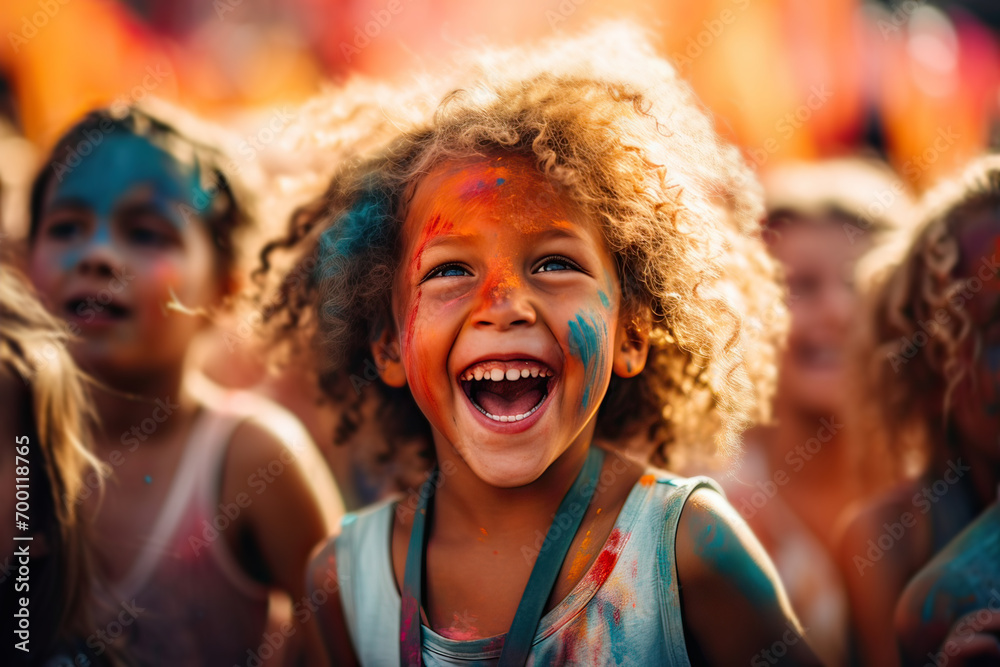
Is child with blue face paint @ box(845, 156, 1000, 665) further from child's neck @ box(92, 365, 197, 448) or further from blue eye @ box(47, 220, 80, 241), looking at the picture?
blue eye @ box(47, 220, 80, 241)

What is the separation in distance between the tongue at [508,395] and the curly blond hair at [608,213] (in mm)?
301

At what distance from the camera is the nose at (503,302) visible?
1618 millimetres

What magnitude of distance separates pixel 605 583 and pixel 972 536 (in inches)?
47.0

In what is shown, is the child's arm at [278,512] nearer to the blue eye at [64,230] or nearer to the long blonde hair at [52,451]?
the long blonde hair at [52,451]

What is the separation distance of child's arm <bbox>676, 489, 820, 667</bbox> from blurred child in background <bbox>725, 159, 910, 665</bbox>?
1.45 meters

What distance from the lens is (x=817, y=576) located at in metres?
3.00

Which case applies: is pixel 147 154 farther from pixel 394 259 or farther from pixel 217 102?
pixel 217 102

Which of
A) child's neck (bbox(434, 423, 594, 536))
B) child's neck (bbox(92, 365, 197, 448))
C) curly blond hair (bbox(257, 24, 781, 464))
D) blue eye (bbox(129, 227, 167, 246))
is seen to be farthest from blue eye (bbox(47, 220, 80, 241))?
child's neck (bbox(434, 423, 594, 536))

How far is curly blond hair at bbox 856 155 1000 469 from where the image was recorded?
2.29 meters

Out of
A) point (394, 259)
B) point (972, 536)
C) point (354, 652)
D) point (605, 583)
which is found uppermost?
point (394, 259)

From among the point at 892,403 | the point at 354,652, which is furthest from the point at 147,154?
the point at 892,403

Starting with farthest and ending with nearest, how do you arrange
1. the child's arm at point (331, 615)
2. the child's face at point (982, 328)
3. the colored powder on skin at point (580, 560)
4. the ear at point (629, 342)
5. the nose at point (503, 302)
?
the child's face at point (982, 328), the child's arm at point (331, 615), the ear at point (629, 342), the colored powder on skin at point (580, 560), the nose at point (503, 302)

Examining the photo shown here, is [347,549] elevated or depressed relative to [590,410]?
depressed

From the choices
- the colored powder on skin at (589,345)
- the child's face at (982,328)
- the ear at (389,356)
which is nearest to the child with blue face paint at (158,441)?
the ear at (389,356)
